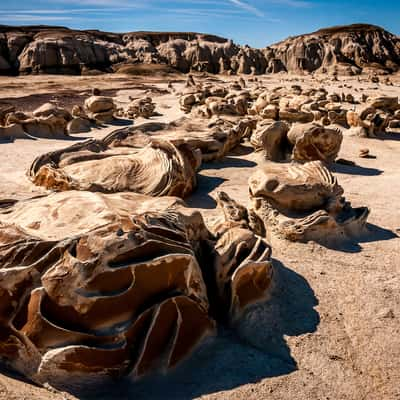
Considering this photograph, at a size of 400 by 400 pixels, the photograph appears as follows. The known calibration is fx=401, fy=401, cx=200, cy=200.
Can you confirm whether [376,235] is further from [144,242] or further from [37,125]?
[37,125]

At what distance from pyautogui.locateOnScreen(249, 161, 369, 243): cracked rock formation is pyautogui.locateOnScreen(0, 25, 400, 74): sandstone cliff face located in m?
34.3

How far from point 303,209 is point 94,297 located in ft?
8.78

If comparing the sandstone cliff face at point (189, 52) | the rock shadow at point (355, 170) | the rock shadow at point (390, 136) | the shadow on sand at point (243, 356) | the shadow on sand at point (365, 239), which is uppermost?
the sandstone cliff face at point (189, 52)

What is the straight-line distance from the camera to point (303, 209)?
163 inches

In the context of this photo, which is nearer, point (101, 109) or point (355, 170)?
point (355, 170)

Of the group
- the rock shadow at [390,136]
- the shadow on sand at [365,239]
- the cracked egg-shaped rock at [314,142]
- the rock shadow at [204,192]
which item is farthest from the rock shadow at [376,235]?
the rock shadow at [390,136]

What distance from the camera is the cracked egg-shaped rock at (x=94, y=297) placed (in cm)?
200

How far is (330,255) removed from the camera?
3.68 meters

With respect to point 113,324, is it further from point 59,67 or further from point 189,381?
point 59,67

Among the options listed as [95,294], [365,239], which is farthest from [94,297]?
[365,239]

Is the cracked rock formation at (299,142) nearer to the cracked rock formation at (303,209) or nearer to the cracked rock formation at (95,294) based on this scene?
the cracked rock formation at (303,209)

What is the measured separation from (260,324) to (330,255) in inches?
51.4

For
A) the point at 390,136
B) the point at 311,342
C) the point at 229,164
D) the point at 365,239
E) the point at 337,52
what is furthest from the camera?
the point at 337,52

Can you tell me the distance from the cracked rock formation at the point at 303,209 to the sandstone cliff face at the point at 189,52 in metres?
34.3
